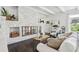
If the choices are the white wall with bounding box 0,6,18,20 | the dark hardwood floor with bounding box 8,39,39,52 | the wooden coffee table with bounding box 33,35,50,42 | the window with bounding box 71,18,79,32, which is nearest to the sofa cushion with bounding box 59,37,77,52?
the window with bounding box 71,18,79,32

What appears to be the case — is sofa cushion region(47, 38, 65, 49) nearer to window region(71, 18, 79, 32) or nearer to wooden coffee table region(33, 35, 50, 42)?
wooden coffee table region(33, 35, 50, 42)

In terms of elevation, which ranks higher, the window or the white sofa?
the window

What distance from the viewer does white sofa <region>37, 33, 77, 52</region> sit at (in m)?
1.84

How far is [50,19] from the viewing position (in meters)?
1.90

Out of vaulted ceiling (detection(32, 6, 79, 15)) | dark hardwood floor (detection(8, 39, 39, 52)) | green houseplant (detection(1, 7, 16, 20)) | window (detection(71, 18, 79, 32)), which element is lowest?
dark hardwood floor (detection(8, 39, 39, 52))

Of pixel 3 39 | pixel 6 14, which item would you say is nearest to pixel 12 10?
pixel 6 14

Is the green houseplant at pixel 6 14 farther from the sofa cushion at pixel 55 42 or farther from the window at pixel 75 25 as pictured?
the window at pixel 75 25

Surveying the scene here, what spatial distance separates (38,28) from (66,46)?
0.54 metres

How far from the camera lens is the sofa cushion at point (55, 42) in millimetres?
1877

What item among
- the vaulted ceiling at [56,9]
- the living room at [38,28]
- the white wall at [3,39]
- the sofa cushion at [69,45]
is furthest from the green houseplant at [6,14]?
the sofa cushion at [69,45]
